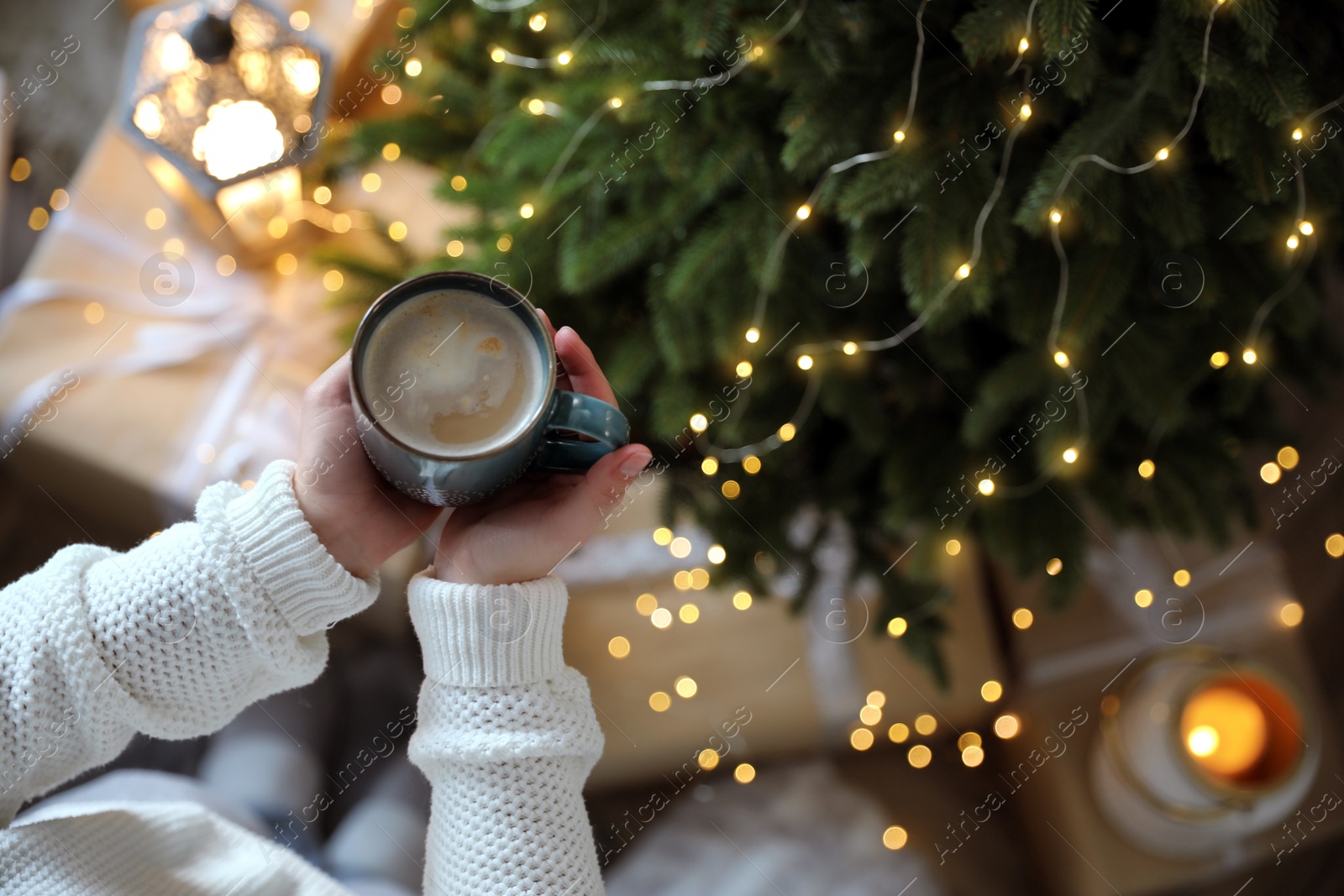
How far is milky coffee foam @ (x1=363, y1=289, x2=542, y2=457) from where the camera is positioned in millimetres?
515

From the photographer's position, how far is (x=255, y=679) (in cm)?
62

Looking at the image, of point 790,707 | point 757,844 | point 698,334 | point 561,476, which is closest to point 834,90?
point 698,334

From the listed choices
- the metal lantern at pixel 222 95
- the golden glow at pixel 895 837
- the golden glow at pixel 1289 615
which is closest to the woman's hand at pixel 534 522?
the metal lantern at pixel 222 95

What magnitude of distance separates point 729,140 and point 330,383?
1.27ft

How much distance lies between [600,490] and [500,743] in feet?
0.59

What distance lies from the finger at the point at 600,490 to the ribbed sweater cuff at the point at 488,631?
0.16 feet

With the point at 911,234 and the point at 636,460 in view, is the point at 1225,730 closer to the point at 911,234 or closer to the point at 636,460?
the point at 911,234

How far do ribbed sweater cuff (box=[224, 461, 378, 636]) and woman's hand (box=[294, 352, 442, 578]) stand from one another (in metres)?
0.01

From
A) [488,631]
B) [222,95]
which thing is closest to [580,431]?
[488,631]

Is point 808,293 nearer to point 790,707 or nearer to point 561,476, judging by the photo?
point 561,476

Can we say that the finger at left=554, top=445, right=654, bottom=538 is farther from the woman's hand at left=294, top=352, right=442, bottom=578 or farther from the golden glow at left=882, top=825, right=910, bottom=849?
the golden glow at left=882, top=825, right=910, bottom=849

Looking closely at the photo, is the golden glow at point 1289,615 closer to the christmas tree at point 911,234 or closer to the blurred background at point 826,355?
the blurred background at point 826,355

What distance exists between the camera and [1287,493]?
1.38 metres

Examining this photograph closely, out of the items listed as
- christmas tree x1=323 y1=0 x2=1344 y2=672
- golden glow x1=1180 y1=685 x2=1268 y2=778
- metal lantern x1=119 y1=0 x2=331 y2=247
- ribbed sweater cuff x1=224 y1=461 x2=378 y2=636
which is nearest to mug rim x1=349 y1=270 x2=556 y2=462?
ribbed sweater cuff x1=224 y1=461 x2=378 y2=636
